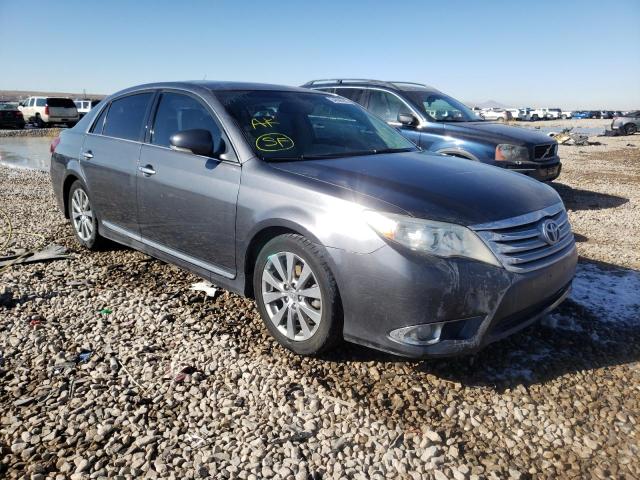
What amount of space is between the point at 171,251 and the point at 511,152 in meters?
5.58

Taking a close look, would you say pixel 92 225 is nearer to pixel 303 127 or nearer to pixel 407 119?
pixel 303 127

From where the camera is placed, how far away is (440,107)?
8445 millimetres

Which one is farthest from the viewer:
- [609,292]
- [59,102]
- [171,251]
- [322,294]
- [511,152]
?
[59,102]

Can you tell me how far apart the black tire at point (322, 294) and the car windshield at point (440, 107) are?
18.4ft

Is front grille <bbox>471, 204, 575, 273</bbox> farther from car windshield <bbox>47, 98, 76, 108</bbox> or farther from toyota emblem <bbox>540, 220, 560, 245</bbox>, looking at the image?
car windshield <bbox>47, 98, 76, 108</bbox>

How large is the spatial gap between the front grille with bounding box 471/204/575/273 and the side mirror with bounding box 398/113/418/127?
4.92 meters

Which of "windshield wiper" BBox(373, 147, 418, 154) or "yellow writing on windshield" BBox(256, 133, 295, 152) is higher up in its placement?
"yellow writing on windshield" BBox(256, 133, 295, 152)

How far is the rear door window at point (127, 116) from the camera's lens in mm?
4414

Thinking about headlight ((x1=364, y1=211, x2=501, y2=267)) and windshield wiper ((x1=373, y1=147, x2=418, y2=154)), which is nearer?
headlight ((x1=364, y1=211, x2=501, y2=267))

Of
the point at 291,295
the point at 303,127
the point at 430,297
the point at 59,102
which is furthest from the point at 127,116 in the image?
the point at 59,102

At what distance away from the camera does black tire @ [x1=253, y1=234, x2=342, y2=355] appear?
2867 mm

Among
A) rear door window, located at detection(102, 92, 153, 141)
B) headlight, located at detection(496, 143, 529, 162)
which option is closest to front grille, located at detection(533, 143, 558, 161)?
headlight, located at detection(496, 143, 529, 162)

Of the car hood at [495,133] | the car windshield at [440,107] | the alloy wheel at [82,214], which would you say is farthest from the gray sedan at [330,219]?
the car windshield at [440,107]

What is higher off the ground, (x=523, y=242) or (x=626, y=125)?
(x=626, y=125)
